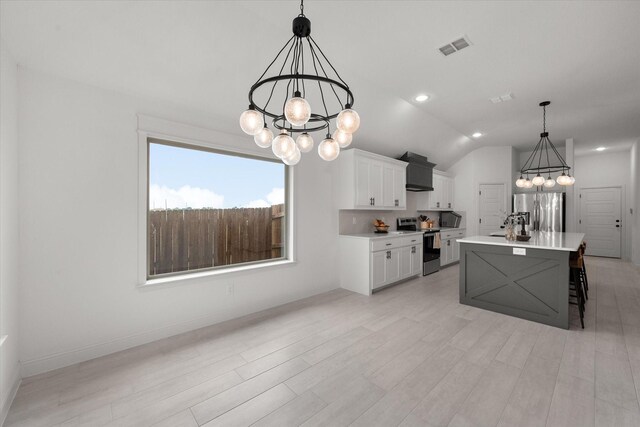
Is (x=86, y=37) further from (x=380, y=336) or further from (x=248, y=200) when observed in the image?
(x=380, y=336)

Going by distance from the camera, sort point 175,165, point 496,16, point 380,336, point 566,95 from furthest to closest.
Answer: point 566,95 → point 175,165 → point 380,336 → point 496,16

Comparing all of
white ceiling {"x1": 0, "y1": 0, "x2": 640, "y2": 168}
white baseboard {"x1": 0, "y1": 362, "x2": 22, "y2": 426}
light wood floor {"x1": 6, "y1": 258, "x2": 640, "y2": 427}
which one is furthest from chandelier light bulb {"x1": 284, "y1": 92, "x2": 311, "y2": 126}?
white baseboard {"x1": 0, "y1": 362, "x2": 22, "y2": 426}

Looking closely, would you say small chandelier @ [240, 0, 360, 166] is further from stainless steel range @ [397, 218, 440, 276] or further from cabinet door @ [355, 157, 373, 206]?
stainless steel range @ [397, 218, 440, 276]

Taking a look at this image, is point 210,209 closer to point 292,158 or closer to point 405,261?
point 292,158

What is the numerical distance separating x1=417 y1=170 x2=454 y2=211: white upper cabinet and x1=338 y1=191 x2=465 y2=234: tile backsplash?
0.68 feet

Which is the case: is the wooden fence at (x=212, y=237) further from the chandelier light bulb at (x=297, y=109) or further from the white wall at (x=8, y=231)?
the chandelier light bulb at (x=297, y=109)

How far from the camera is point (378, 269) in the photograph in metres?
4.33

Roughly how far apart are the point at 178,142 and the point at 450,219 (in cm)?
672

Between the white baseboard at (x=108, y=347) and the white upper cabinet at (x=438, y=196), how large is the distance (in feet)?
16.5

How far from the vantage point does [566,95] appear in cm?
388

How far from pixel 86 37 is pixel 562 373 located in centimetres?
458

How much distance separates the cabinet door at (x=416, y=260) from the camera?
5.12 metres

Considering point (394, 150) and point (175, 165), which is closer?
point (175, 165)

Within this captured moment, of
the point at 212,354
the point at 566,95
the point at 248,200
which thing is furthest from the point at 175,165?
the point at 566,95
